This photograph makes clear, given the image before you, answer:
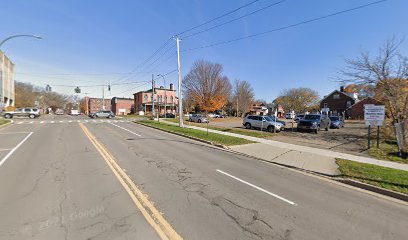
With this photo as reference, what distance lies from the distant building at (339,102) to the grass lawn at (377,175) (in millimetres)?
60115

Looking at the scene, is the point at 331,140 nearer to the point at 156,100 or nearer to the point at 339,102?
the point at 339,102

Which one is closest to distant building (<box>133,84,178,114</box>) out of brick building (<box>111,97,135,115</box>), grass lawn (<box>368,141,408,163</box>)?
brick building (<box>111,97,135,115</box>)

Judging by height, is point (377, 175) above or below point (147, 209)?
below

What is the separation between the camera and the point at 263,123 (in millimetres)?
25391

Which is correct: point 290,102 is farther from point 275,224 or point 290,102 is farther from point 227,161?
point 275,224

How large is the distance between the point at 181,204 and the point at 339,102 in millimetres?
71604

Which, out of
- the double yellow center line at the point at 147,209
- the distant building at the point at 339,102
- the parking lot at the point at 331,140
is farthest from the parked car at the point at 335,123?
the distant building at the point at 339,102

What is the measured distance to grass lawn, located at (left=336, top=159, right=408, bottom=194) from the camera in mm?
7510

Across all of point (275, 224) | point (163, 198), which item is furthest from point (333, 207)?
point (163, 198)

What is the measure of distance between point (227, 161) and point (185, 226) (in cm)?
637

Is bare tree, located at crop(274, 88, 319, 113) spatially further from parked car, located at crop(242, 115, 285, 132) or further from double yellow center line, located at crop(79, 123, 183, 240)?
double yellow center line, located at crop(79, 123, 183, 240)

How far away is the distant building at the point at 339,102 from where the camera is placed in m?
62.9

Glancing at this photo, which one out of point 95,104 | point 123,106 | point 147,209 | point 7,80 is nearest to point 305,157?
point 147,209

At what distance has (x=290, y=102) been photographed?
88.0m
